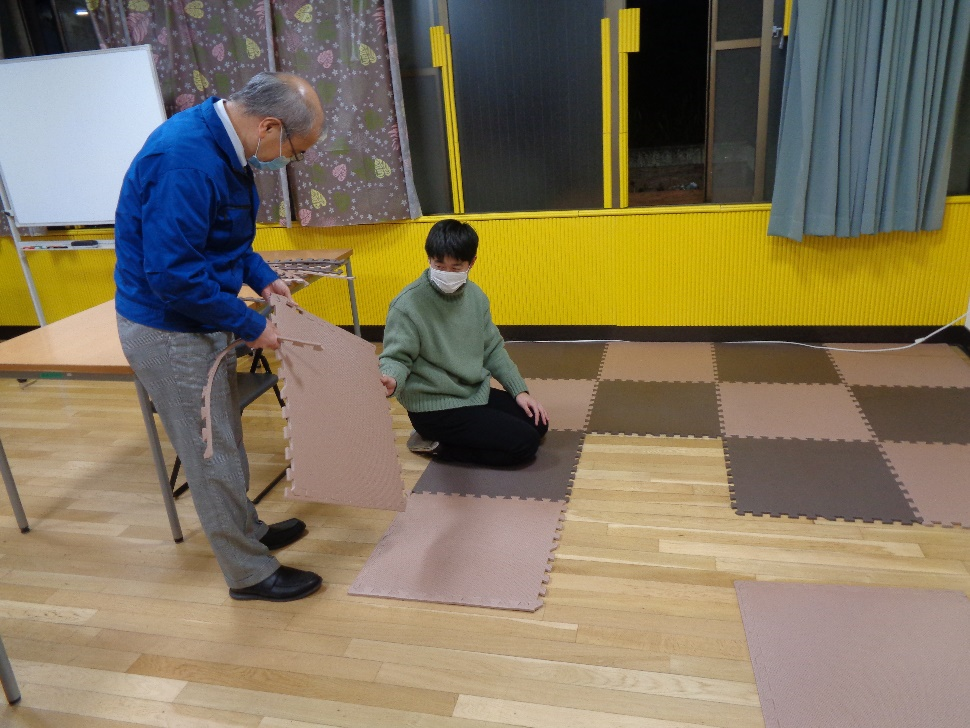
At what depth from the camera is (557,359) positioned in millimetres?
3682

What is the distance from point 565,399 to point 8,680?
7.27 feet

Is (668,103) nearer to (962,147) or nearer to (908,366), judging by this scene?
(962,147)

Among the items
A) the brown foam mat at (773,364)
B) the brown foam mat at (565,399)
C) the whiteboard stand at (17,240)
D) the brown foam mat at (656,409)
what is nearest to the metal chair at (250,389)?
the brown foam mat at (565,399)

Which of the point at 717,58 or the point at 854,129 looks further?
the point at 717,58

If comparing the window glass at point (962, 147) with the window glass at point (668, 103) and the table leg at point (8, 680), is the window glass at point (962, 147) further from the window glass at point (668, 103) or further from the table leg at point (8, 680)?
the table leg at point (8, 680)

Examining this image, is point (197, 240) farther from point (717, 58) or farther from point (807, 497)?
point (717, 58)

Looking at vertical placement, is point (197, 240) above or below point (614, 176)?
above

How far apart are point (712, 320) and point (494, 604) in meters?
2.38

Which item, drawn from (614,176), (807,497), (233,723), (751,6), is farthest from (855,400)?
(233,723)

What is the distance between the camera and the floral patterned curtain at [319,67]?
3521 mm

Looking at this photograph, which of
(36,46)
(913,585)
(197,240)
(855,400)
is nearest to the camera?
(197,240)

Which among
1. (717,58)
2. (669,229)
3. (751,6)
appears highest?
(751,6)

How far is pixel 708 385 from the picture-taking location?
323cm

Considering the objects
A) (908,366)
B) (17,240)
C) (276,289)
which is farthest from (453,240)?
(17,240)
